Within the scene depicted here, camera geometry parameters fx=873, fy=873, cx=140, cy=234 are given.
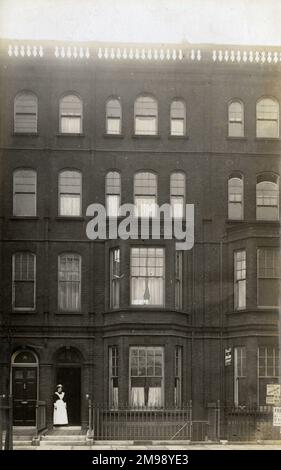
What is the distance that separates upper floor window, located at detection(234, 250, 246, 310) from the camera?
36125mm

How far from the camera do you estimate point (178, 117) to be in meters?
38.1

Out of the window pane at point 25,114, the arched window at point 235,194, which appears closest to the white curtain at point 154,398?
the arched window at point 235,194

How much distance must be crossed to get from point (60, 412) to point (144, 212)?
9.04 m

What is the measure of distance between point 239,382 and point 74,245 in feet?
29.5

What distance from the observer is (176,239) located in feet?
119

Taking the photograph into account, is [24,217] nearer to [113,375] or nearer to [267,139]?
[113,375]

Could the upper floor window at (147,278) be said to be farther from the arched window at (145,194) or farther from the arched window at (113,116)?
the arched window at (113,116)

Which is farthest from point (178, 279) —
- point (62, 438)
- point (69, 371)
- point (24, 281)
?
point (62, 438)

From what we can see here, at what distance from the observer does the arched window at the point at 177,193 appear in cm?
3756

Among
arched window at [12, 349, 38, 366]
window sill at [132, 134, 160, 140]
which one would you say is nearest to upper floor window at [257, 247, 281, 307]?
window sill at [132, 134, 160, 140]

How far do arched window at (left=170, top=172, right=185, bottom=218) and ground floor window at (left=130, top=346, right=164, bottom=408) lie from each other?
6095 millimetres

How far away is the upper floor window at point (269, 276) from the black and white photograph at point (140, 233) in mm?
58

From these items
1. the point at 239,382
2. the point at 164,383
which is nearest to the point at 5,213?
the point at 164,383

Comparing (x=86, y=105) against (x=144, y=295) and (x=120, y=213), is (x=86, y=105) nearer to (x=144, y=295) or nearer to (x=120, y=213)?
(x=120, y=213)
